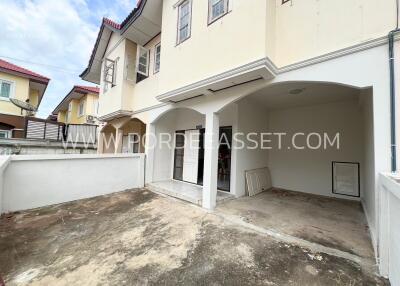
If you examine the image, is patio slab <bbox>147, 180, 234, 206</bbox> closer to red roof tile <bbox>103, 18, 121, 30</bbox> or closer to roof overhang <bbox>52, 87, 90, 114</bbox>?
red roof tile <bbox>103, 18, 121, 30</bbox>

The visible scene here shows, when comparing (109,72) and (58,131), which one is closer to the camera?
(109,72)

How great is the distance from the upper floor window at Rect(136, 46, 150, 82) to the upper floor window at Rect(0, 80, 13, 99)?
10925mm

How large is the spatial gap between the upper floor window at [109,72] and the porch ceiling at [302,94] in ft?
21.9

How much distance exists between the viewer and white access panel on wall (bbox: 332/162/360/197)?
5836 millimetres

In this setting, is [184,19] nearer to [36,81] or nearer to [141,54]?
[141,54]

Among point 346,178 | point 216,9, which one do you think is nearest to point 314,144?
point 346,178

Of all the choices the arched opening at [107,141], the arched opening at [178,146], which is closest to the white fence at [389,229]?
the arched opening at [178,146]

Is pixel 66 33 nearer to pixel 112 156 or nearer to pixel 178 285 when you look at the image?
pixel 112 156

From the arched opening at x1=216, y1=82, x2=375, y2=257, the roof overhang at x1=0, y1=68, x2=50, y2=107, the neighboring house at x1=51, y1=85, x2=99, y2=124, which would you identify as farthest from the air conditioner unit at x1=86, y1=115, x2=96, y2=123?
the arched opening at x1=216, y1=82, x2=375, y2=257

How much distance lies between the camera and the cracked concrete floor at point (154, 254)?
2.38m

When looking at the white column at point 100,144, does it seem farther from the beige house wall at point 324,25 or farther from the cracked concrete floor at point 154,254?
the beige house wall at point 324,25

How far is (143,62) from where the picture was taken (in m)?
7.87

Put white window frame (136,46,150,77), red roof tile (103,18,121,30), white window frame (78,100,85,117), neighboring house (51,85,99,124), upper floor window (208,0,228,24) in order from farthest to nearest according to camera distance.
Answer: white window frame (78,100,85,117)
neighboring house (51,85,99,124)
red roof tile (103,18,121,30)
white window frame (136,46,150,77)
upper floor window (208,0,228,24)

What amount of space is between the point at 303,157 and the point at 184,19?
21.4 feet
